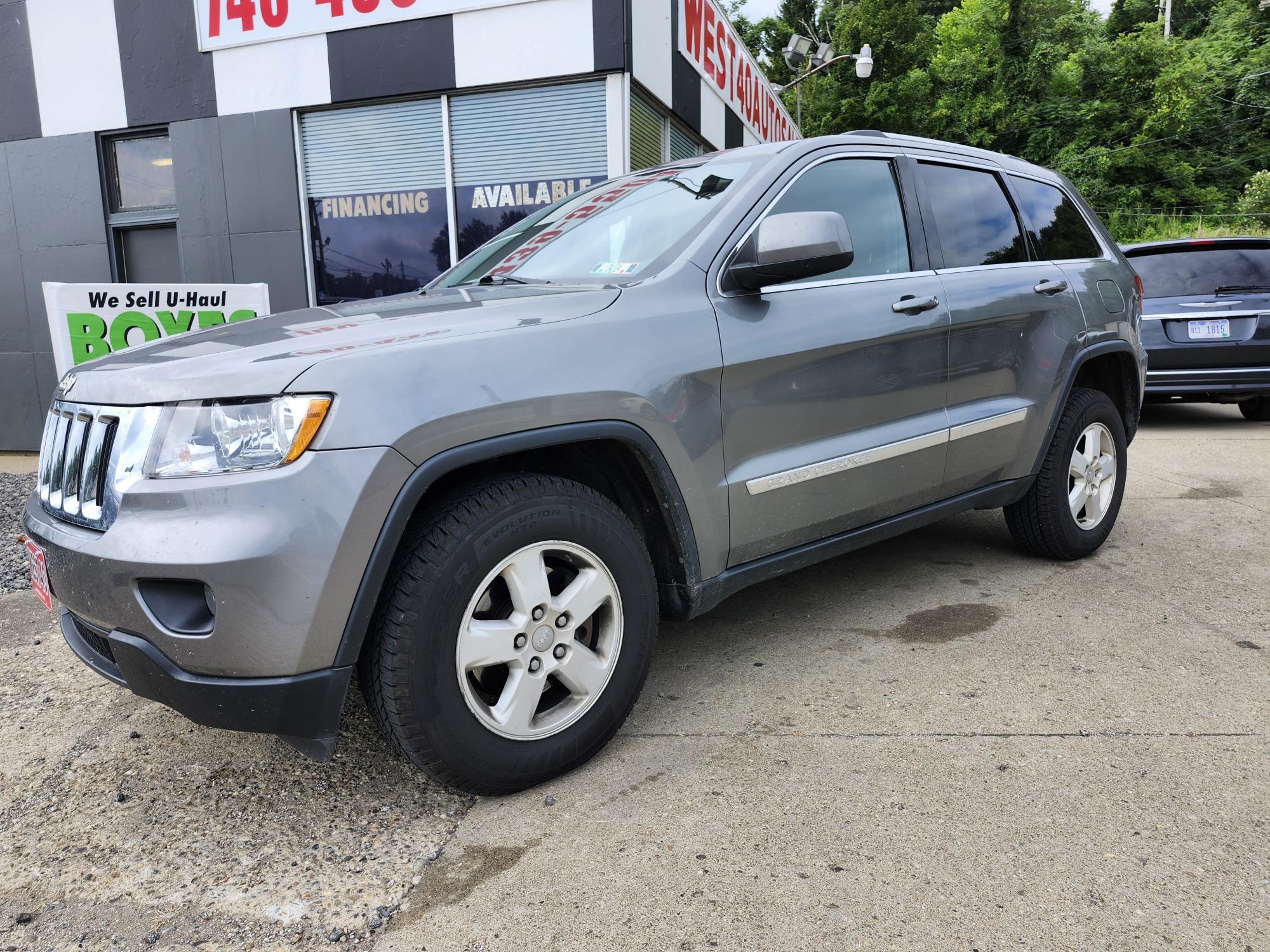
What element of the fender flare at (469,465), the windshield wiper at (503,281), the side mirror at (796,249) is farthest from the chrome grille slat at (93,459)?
the side mirror at (796,249)

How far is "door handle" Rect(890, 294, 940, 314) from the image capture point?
2.99 m

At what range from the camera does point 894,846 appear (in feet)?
6.53

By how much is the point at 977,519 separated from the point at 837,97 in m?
29.2

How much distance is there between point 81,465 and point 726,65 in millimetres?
9295

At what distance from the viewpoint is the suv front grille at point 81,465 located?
6.50ft

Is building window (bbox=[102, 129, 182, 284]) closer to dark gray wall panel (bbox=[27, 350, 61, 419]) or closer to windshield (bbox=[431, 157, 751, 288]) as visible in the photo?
dark gray wall panel (bbox=[27, 350, 61, 419])

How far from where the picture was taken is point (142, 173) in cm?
814

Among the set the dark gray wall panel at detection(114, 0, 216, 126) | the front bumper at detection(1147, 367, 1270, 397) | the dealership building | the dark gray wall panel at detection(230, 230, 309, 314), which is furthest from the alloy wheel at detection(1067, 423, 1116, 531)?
the dark gray wall panel at detection(114, 0, 216, 126)

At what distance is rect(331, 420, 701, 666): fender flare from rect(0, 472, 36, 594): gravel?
2.12 metres

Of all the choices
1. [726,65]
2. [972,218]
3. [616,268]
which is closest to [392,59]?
[726,65]

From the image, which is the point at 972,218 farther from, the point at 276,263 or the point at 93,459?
the point at 276,263

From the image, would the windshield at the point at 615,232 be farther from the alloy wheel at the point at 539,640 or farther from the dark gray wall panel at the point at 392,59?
the dark gray wall panel at the point at 392,59

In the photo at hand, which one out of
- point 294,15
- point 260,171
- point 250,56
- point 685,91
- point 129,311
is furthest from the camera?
point 685,91

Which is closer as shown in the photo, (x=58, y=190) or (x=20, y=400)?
(x=58, y=190)
